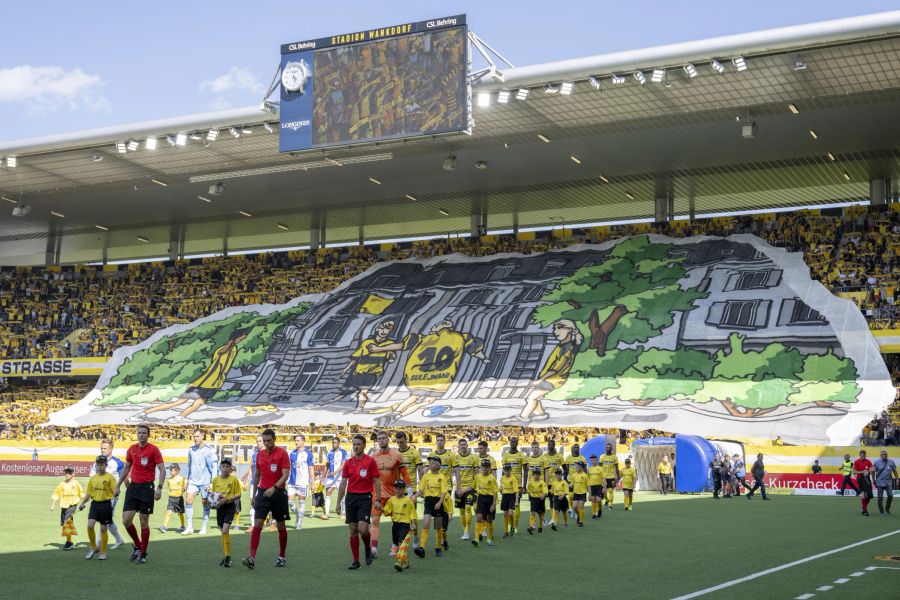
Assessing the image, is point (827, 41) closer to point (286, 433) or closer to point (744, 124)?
point (744, 124)

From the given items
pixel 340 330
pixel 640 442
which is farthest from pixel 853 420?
pixel 340 330

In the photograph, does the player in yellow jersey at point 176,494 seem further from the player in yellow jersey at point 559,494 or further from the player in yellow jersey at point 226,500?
the player in yellow jersey at point 559,494

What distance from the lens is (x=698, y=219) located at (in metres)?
52.2

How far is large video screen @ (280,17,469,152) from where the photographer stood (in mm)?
36969

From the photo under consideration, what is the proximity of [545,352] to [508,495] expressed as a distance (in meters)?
27.2

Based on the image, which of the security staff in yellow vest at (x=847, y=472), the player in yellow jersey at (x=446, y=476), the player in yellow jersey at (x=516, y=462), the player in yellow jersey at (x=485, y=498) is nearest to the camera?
the player in yellow jersey at (x=446, y=476)

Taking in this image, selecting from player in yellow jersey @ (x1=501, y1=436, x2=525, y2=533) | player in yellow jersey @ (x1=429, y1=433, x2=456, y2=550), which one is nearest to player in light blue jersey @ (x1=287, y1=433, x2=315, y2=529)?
player in yellow jersey @ (x1=429, y1=433, x2=456, y2=550)

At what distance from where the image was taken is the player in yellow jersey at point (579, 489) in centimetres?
2241

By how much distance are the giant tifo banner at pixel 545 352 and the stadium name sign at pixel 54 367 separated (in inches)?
56.4

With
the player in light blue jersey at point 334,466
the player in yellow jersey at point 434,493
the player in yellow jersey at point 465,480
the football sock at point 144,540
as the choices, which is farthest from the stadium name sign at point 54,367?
the football sock at point 144,540

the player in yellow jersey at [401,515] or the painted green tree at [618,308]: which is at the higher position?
the painted green tree at [618,308]

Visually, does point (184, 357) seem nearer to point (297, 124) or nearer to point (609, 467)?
point (297, 124)

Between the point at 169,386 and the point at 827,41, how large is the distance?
35.1m

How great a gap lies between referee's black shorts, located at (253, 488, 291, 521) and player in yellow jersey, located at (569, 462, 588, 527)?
9725mm
